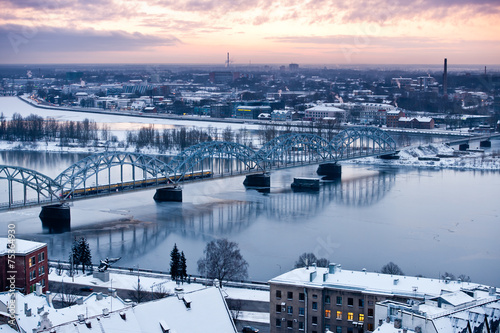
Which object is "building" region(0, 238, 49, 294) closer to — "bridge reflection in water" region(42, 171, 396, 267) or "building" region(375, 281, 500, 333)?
"bridge reflection in water" region(42, 171, 396, 267)

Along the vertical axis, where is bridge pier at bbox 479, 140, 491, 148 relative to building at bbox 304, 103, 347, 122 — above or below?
below

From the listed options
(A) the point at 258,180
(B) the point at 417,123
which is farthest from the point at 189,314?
(B) the point at 417,123

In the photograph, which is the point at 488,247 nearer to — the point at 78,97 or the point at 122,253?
the point at 122,253

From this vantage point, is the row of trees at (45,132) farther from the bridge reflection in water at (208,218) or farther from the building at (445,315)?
the building at (445,315)

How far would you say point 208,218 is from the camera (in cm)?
1318

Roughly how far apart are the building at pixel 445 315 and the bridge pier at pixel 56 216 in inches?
309

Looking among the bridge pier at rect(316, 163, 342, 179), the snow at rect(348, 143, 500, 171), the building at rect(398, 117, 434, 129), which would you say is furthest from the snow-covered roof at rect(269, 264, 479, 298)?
the building at rect(398, 117, 434, 129)

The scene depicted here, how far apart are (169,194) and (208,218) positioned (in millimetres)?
2074

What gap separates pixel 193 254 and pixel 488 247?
14.3 ft

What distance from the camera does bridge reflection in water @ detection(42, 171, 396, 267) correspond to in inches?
435

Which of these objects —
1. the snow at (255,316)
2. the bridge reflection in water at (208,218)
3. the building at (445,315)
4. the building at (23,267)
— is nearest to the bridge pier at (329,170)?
the bridge reflection in water at (208,218)

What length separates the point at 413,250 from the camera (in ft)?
35.0

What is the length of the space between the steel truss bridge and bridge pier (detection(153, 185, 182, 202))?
0.21 m

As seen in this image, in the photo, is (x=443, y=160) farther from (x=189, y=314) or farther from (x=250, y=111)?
(x=189, y=314)
